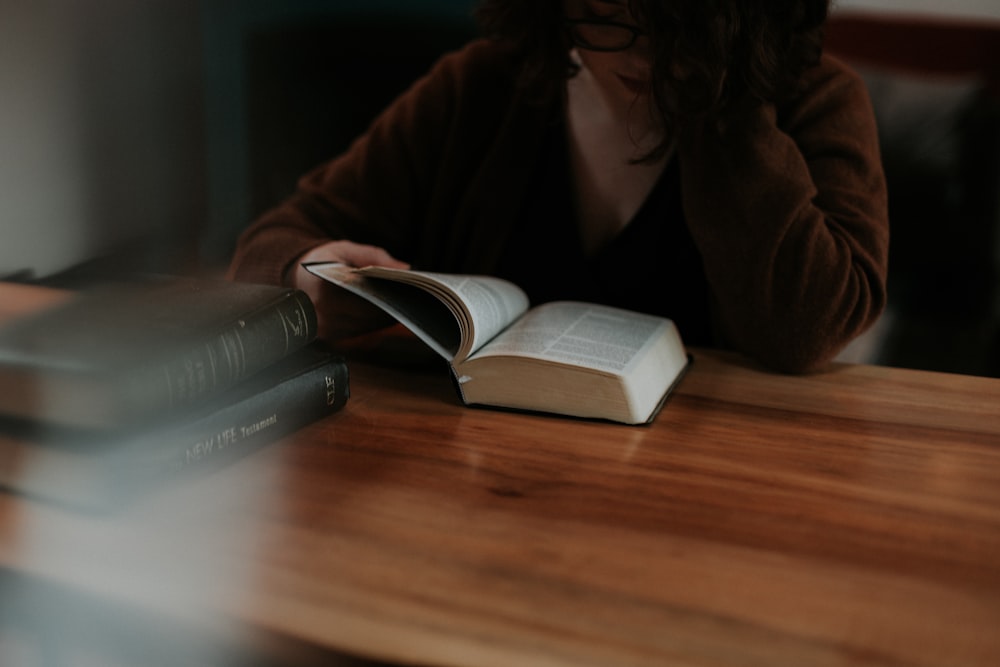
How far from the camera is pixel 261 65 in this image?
53.9 inches

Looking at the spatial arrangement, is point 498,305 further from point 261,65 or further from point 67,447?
point 261,65

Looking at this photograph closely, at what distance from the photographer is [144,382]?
0.58 metres

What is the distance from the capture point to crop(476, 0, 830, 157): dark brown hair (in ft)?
3.08

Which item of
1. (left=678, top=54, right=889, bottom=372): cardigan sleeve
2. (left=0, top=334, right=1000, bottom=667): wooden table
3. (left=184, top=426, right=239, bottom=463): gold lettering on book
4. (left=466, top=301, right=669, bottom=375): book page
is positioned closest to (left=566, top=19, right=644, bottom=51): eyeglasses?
(left=678, top=54, right=889, bottom=372): cardigan sleeve

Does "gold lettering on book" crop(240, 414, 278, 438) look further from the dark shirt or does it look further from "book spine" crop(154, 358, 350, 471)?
the dark shirt

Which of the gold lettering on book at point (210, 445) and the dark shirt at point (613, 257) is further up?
Result: the gold lettering on book at point (210, 445)

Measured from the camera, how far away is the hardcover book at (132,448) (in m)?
0.57

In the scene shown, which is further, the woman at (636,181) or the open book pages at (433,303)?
the woman at (636,181)

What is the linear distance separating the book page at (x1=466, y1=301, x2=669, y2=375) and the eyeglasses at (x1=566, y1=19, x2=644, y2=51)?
294 mm

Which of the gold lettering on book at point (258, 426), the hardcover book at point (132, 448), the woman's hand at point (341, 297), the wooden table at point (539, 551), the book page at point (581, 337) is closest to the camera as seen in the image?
the wooden table at point (539, 551)

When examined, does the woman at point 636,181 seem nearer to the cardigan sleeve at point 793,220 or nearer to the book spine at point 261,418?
the cardigan sleeve at point 793,220

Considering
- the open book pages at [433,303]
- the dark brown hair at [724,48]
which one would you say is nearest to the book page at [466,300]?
the open book pages at [433,303]

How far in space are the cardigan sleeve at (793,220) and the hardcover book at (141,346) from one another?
476 mm

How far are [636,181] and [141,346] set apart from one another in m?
0.73
